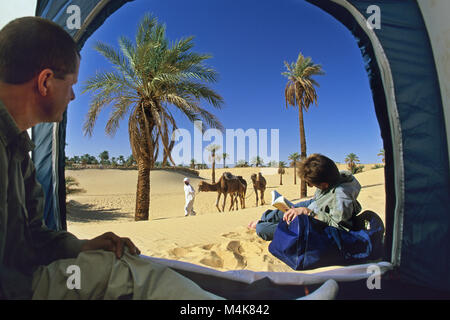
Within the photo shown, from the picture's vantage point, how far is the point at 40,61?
1.15m

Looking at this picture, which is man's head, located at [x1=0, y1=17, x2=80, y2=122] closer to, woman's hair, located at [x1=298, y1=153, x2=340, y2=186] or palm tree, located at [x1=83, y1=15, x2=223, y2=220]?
woman's hair, located at [x1=298, y1=153, x2=340, y2=186]

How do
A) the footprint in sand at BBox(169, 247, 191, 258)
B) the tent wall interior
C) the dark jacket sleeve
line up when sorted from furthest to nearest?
the footprint in sand at BBox(169, 247, 191, 258) < the tent wall interior < the dark jacket sleeve

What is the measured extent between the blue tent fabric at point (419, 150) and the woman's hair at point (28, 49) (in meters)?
2.60

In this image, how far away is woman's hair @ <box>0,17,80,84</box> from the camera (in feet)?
3.61

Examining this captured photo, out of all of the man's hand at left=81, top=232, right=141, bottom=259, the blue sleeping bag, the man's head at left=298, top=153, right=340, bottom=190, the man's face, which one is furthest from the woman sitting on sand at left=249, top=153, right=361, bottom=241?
the man's face

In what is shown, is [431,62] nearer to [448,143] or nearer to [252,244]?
[448,143]

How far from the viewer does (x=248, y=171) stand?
58.6 m

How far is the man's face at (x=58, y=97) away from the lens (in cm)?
121

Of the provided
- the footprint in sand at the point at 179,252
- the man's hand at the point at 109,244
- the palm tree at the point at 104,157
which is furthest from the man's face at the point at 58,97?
the palm tree at the point at 104,157

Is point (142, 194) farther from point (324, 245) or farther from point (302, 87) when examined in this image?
point (302, 87)

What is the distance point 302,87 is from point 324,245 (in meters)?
16.3

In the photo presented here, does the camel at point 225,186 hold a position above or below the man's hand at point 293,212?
below

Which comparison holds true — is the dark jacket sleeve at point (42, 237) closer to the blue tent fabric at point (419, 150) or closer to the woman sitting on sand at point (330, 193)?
the woman sitting on sand at point (330, 193)

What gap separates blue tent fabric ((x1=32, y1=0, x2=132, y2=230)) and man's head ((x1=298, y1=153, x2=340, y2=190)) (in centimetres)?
272
